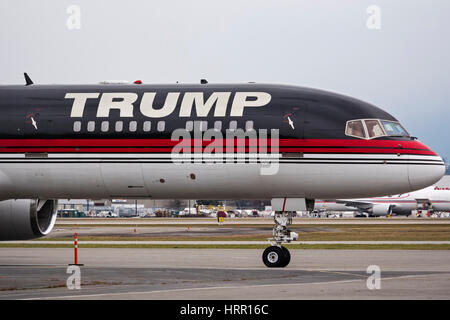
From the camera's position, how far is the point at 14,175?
24812 mm

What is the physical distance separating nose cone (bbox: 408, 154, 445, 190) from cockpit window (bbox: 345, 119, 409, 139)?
114 centimetres

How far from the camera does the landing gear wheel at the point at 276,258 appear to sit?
24500mm

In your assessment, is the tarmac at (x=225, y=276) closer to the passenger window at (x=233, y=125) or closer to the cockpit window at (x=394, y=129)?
the cockpit window at (x=394, y=129)

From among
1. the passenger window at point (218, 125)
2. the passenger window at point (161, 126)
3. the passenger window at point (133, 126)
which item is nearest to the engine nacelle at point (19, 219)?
the passenger window at point (133, 126)

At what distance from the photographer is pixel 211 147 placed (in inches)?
942

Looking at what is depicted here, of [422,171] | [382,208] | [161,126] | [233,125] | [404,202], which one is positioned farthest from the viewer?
[404,202]

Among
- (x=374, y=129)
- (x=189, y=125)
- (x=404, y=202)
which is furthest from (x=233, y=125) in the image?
(x=404, y=202)

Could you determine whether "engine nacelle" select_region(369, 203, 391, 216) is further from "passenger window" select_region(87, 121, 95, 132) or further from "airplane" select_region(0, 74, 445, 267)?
"passenger window" select_region(87, 121, 95, 132)

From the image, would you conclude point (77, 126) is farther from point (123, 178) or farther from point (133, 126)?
point (123, 178)

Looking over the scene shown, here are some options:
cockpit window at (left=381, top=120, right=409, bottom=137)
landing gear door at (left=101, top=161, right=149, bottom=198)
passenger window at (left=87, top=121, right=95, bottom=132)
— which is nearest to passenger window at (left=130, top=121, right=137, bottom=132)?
landing gear door at (left=101, top=161, right=149, bottom=198)

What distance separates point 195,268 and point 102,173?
4737mm

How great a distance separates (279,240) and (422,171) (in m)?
5.08
